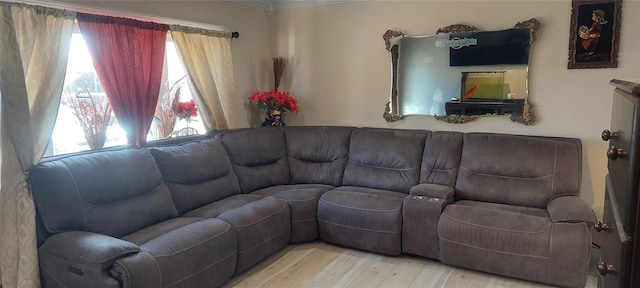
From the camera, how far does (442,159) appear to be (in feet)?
11.6

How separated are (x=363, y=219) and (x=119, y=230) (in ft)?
5.77

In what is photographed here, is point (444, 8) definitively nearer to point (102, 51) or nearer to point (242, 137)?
point (242, 137)

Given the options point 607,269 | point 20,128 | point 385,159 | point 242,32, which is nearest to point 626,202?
point 607,269

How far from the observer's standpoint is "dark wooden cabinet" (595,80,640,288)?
3.18 feet

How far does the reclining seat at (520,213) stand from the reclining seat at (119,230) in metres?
1.66

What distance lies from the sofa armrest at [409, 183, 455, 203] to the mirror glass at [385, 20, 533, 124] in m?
0.81

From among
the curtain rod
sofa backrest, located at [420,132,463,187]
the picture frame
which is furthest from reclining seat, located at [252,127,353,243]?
the picture frame

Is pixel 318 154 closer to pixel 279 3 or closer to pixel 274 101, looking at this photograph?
pixel 274 101

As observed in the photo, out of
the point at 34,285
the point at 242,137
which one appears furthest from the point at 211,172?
the point at 34,285

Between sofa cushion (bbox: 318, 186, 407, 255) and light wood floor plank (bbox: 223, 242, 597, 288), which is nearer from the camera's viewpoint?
light wood floor plank (bbox: 223, 242, 597, 288)

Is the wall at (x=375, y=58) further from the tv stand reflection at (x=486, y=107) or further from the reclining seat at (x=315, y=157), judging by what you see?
the reclining seat at (x=315, y=157)

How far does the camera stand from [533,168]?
3.19 m

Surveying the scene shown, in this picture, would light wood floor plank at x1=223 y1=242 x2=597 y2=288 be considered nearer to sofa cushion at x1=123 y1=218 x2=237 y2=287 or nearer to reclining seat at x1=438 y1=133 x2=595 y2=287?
reclining seat at x1=438 y1=133 x2=595 y2=287

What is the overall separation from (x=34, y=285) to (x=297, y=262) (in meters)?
1.71
